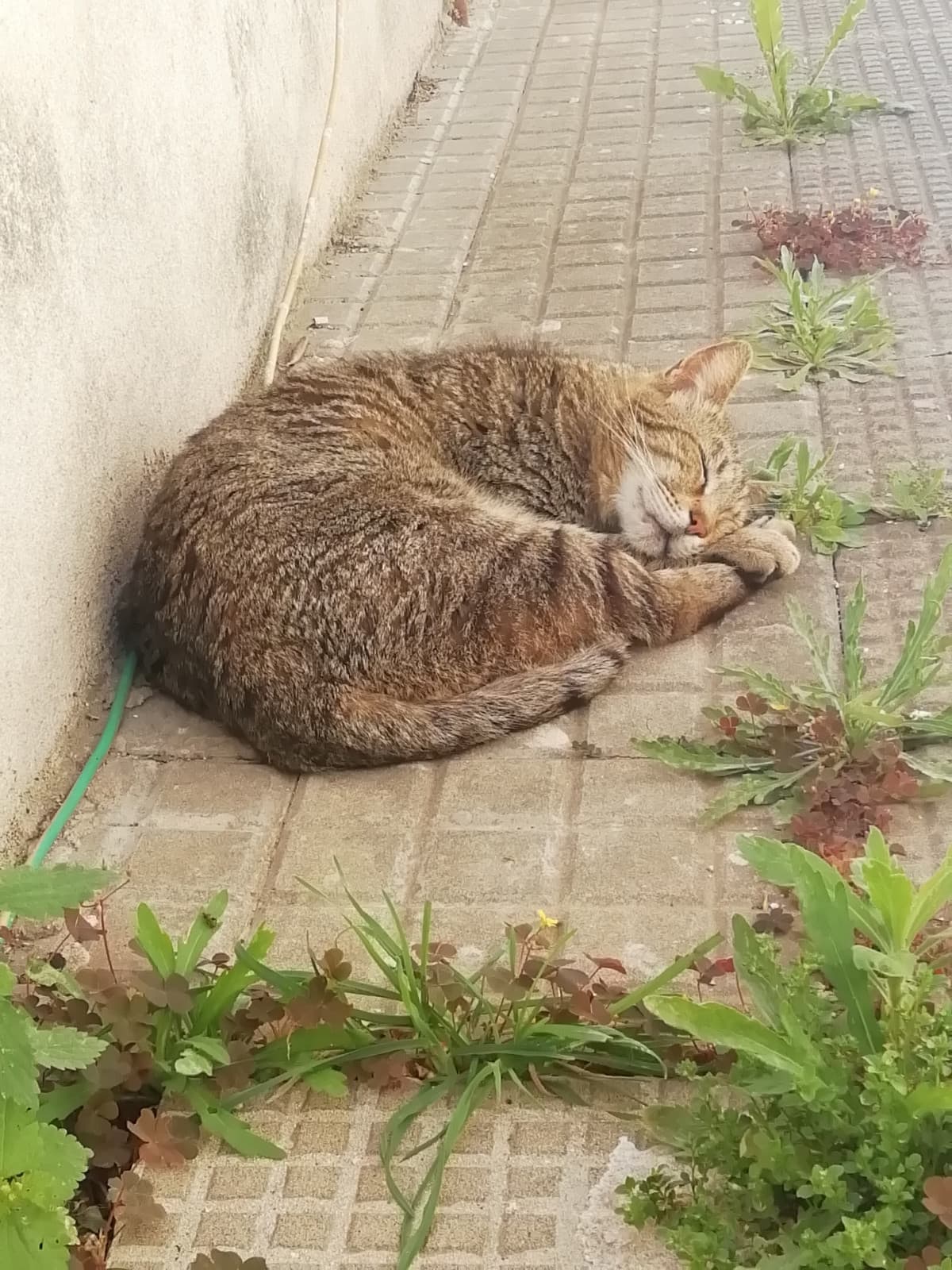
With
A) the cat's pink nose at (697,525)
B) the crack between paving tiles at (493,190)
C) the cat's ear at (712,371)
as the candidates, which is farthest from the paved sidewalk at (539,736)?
the cat's ear at (712,371)

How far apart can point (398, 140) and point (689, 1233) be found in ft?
18.0

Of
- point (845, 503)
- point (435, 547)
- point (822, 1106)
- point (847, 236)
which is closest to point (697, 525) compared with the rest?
point (845, 503)

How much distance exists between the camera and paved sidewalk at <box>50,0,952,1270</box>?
1.83 m

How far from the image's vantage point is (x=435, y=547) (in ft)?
9.27

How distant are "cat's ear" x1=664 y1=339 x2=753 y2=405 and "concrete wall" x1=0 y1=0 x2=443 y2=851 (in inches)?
56.2

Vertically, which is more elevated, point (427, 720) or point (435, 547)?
point (435, 547)

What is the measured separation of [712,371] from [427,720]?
1392mm

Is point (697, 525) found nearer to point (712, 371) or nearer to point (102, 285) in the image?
point (712, 371)

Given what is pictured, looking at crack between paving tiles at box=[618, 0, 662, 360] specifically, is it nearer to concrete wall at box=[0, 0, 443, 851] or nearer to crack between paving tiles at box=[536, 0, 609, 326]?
crack between paving tiles at box=[536, 0, 609, 326]

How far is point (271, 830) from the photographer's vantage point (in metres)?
2.54

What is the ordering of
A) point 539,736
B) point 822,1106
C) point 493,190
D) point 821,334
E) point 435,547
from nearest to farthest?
point 822,1106 < point 539,736 < point 435,547 < point 821,334 < point 493,190

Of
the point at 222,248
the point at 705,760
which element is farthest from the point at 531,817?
the point at 222,248

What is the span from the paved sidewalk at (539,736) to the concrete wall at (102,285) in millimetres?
310

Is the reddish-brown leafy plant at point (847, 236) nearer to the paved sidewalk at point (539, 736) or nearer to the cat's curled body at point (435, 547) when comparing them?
the paved sidewalk at point (539, 736)
